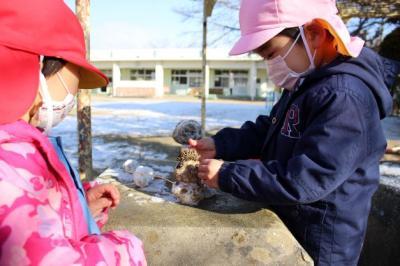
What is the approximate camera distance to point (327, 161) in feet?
4.18

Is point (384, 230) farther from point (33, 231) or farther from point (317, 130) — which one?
point (33, 231)

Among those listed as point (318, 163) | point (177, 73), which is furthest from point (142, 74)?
point (318, 163)

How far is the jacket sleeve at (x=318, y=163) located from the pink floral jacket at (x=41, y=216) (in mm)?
460

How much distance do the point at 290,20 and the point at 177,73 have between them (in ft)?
139

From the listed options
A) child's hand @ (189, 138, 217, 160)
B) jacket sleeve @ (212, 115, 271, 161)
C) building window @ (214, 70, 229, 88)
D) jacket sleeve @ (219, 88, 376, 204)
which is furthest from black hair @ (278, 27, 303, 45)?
building window @ (214, 70, 229, 88)

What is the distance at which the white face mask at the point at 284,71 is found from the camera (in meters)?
1.51

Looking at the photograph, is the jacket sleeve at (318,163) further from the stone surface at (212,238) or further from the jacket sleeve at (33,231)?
the jacket sleeve at (33,231)

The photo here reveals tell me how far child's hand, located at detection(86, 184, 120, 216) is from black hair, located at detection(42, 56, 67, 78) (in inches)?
19.6

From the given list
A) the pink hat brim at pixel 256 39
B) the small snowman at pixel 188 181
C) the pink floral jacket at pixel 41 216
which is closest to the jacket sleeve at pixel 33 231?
the pink floral jacket at pixel 41 216

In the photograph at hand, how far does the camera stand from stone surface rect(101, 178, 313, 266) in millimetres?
1368

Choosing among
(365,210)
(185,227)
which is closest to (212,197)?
(185,227)

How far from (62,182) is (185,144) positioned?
3.83 feet

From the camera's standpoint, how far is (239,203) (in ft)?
5.50

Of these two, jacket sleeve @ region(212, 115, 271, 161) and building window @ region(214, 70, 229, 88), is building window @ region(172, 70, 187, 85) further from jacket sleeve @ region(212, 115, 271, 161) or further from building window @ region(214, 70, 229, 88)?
jacket sleeve @ region(212, 115, 271, 161)
